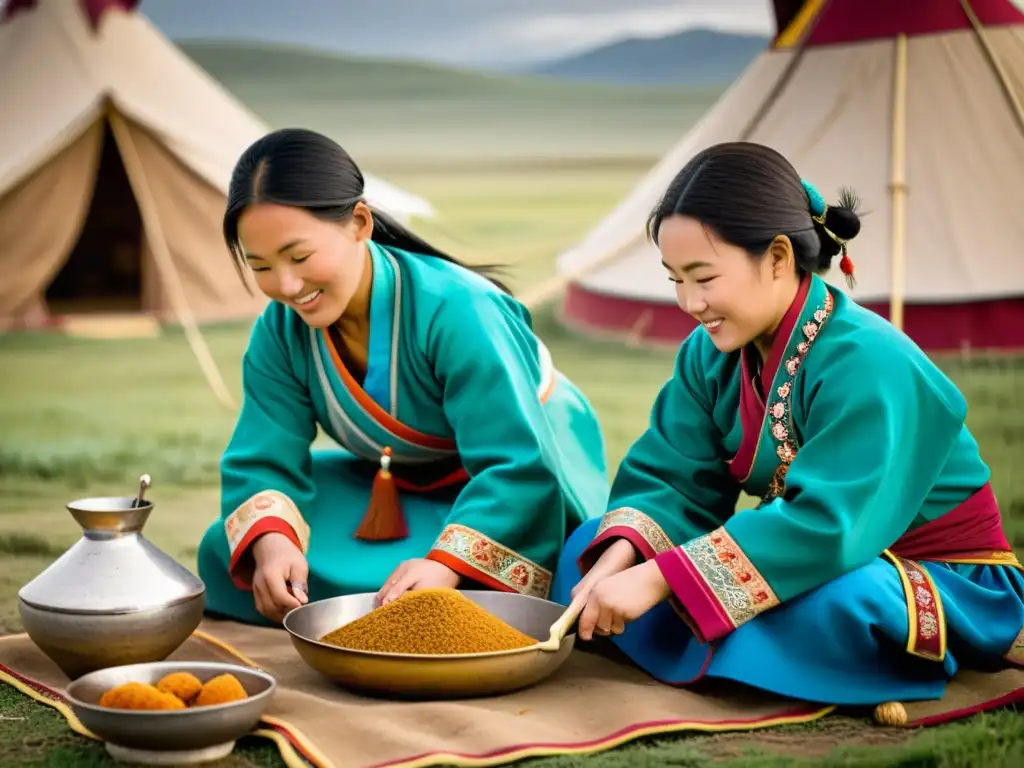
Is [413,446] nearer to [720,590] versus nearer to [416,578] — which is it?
[416,578]

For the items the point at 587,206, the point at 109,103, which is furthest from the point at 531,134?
the point at 109,103

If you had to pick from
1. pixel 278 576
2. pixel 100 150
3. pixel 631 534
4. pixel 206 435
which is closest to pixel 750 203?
pixel 631 534

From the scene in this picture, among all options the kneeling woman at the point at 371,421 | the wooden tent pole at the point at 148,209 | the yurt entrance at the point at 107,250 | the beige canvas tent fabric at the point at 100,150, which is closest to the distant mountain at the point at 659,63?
the yurt entrance at the point at 107,250

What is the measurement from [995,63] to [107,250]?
5.68 meters

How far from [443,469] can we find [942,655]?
1102mm

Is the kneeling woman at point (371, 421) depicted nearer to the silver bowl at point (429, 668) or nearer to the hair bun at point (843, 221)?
the silver bowl at point (429, 668)

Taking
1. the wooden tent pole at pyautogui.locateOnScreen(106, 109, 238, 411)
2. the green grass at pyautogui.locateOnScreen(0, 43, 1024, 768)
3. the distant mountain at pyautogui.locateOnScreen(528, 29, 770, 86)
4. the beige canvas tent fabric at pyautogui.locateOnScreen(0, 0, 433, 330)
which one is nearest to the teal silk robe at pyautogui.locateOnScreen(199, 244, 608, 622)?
the green grass at pyautogui.locateOnScreen(0, 43, 1024, 768)

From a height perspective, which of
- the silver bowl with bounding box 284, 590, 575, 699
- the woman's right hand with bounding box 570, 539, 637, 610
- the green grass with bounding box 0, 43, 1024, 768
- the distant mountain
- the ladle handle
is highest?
the distant mountain

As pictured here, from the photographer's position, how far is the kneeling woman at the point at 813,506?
2.21 m

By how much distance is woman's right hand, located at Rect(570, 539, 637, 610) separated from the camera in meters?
2.34

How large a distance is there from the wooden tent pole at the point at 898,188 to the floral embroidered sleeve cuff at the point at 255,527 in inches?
154

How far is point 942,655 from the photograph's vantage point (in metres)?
2.24

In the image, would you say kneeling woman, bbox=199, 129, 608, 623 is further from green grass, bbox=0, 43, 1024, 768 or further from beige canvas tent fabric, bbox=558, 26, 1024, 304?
beige canvas tent fabric, bbox=558, 26, 1024, 304

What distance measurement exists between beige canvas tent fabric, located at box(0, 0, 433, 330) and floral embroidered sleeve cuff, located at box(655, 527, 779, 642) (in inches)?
231
